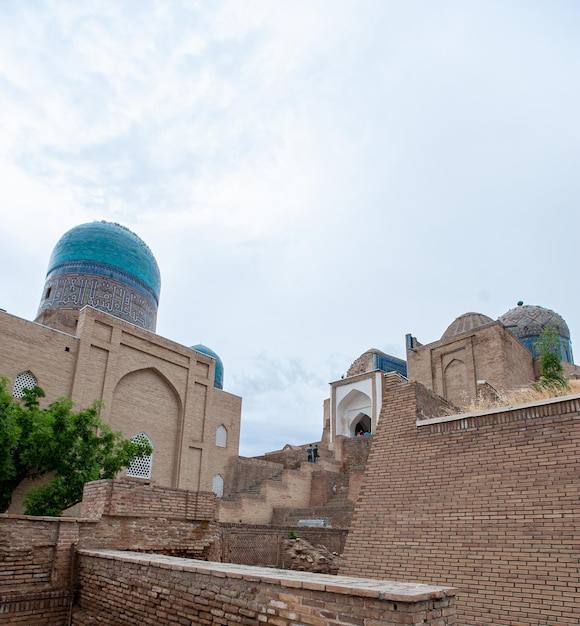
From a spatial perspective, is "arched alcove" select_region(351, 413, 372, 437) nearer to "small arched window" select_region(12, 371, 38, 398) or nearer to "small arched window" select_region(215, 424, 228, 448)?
"small arched window" select_region(215, 424, 228, 448)

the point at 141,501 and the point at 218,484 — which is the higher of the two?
the point at 218,484

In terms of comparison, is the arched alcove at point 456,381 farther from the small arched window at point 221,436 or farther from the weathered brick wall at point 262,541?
the weathered brick wall at point 262,541

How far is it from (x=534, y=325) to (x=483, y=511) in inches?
919

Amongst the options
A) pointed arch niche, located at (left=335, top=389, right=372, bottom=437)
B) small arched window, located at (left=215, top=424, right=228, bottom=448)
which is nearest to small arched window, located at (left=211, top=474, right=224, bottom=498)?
small arched window, located at (left=215, top=424, right=228, bottom=448)

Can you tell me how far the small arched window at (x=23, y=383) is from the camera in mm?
14339

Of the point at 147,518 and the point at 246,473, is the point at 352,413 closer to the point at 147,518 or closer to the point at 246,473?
the point at 246,473

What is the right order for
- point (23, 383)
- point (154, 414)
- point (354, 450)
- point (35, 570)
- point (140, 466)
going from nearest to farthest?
point (35, 570) → point (23, 383) → point (140, 466) → point (154, 414) → point (354, 450)

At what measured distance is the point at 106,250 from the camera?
79.3 feet

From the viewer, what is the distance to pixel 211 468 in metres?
19.8

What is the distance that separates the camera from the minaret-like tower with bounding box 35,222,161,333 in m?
23.1

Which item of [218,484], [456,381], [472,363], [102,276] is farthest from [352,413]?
[102,276]

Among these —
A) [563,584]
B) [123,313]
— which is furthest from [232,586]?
[123,313]

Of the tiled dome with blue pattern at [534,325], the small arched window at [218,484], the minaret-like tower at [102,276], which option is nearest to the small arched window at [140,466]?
the small arched window at [218,484]

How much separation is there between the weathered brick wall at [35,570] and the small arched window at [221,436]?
48.8 ft
